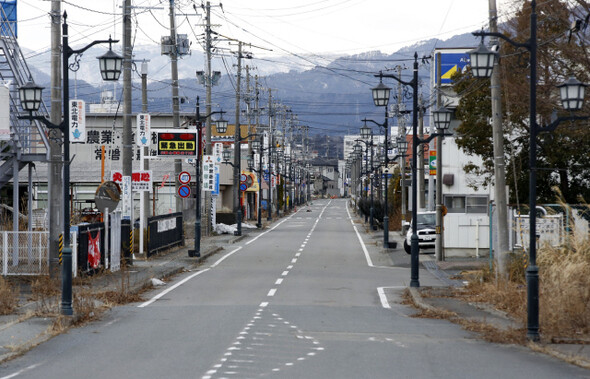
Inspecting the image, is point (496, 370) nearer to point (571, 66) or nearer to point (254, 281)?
point (254, 281)

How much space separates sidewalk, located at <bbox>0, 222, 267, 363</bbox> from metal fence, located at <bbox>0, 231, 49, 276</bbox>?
49.8 inches

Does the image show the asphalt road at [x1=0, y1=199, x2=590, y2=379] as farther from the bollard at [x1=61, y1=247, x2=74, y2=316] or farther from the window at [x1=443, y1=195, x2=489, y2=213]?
the window at [x1=443, y1=195, x2=489, y2=213]

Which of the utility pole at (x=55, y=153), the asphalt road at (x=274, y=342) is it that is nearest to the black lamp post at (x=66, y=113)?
the asphalt road at (x=274, y=342)

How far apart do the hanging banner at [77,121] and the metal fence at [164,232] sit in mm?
7992

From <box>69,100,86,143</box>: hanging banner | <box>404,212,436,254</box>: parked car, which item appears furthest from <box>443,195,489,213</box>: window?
<box>69,100,86,143</box>: hanging banner

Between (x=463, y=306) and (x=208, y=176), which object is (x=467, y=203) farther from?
(x=463, y=306)

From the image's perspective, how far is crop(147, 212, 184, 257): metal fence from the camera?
31984 millimetres

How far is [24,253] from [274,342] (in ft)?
40.0

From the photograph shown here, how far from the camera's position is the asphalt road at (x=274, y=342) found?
411 inches

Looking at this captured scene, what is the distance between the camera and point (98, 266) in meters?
Answer: 23.9

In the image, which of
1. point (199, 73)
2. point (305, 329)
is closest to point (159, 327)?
point (305, 329)

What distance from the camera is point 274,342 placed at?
12.7 meters

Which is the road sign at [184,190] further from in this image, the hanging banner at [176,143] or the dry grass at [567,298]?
the dry grass at [567,298]

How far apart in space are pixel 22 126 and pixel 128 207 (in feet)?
21.2
